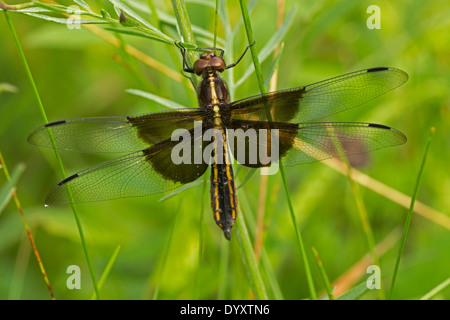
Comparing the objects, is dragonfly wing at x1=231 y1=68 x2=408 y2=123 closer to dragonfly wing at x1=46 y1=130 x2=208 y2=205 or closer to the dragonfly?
the dragonfly

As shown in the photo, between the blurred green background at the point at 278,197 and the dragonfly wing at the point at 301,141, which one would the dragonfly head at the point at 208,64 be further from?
the blurred green background at the point at 278,197

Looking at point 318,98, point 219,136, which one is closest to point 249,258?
point 219,136

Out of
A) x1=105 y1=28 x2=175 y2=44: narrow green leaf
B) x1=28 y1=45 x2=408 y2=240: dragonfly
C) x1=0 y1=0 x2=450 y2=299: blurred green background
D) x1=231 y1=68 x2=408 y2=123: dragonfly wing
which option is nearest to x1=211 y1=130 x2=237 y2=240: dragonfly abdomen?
x1=28 y1=45 x2=408 y2=240: dragonfly

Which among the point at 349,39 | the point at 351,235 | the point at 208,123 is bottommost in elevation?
the point at 351,235

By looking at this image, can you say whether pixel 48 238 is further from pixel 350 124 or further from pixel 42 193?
pixel 350 124

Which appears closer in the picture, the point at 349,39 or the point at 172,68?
the point at 172,68

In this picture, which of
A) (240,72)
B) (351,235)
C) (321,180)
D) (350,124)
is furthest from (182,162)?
(351,235)

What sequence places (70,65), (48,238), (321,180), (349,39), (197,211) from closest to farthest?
1. (197,211)
2. (321,180)
3. (48,238)
4. (349,39)
5. (70,65)

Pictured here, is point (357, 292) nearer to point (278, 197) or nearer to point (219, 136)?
point (219, 136)
